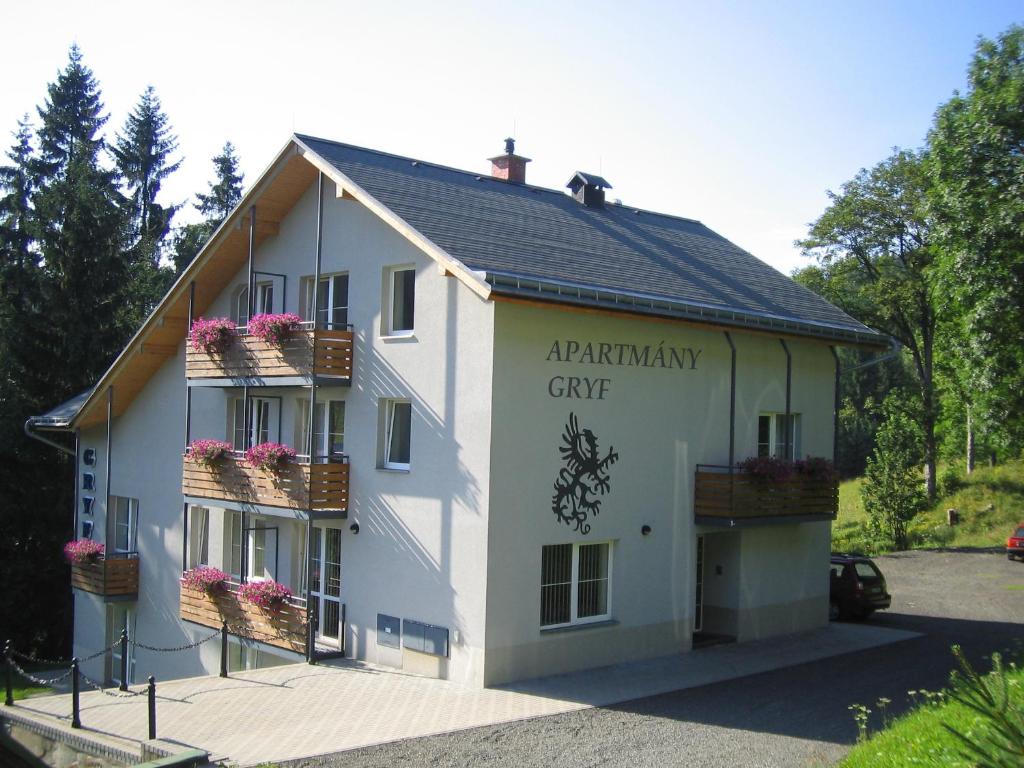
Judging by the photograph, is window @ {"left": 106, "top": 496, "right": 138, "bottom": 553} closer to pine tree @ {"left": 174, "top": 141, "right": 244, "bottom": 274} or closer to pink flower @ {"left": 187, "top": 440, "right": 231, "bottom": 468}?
pink flower @ {"left": 187, "top": 440, "right": 231, "bottom": 468}

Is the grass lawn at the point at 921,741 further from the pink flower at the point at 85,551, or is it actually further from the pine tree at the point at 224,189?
the pine tree at the point at 224,189

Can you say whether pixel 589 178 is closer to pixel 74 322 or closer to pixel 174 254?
pixel 74 322

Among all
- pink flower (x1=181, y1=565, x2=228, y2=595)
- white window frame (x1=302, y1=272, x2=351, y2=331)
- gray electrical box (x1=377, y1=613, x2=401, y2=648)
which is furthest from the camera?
pink flower (x1=181, y1=565, x2=228, y2=595)

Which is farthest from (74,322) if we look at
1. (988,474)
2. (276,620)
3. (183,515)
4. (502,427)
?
(988,474)

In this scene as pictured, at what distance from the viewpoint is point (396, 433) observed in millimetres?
15844

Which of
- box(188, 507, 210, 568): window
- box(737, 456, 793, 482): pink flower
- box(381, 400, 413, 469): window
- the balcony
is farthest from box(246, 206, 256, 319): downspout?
box(737, 456, 793, 482): pink flower

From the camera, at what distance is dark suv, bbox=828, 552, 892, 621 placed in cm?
2025

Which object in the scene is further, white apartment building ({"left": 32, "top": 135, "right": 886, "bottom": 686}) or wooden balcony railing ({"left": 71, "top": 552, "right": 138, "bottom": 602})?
wooden balcony railing ({"left": 71, "top": 552, "right": 138, "bottom": 602})

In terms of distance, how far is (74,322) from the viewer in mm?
29875

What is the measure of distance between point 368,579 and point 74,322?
18644mm

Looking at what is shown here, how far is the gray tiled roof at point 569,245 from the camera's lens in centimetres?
1507

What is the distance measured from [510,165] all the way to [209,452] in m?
8.51

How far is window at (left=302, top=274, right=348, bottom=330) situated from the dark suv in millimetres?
11320

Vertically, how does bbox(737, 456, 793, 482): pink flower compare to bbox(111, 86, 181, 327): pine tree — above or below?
below
